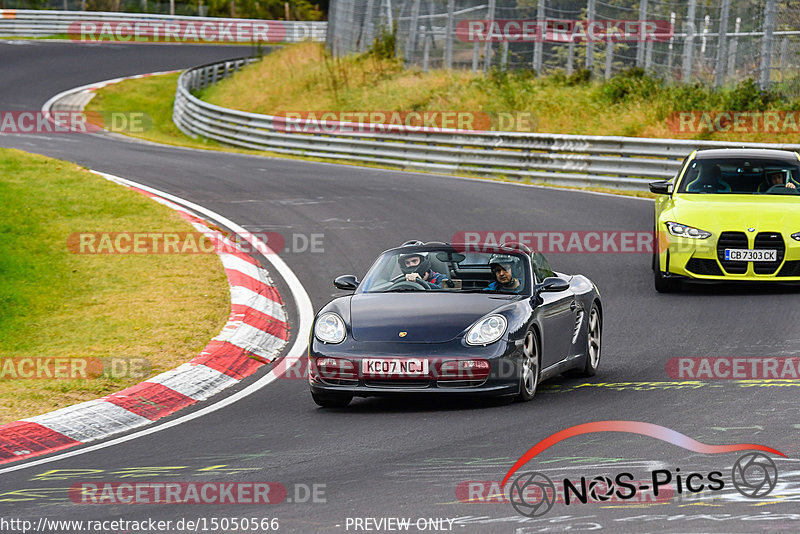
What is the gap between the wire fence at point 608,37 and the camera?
2559 cm

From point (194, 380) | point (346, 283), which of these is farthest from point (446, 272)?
point (194, 380)

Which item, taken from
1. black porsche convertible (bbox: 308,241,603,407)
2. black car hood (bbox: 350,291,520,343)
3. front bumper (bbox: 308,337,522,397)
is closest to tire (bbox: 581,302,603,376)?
black porsche convertible (bbox: 308,241,603,407)

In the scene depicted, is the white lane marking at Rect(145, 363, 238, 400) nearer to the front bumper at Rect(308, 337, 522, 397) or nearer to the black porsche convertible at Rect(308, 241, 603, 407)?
the black porsche convertible at Rect(308, 241, 603, 407)

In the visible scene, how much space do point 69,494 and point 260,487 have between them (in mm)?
1016

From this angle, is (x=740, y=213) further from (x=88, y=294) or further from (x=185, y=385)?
(x=88, y=294)

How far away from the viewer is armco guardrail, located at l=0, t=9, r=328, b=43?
54.3 m

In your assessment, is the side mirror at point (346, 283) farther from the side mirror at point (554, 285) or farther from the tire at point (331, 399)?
the side mirror at point (554, 285)

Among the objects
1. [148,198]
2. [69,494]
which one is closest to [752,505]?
[69,494]

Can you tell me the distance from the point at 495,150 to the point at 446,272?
1590 cm

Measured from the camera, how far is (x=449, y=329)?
8.64 m

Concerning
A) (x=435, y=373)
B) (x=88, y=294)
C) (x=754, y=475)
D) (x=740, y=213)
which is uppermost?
(x=740, y=213)

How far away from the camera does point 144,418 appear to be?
878cm

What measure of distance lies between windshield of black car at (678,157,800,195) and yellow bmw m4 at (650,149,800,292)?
1cm

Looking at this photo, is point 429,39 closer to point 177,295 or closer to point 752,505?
point 177,295
